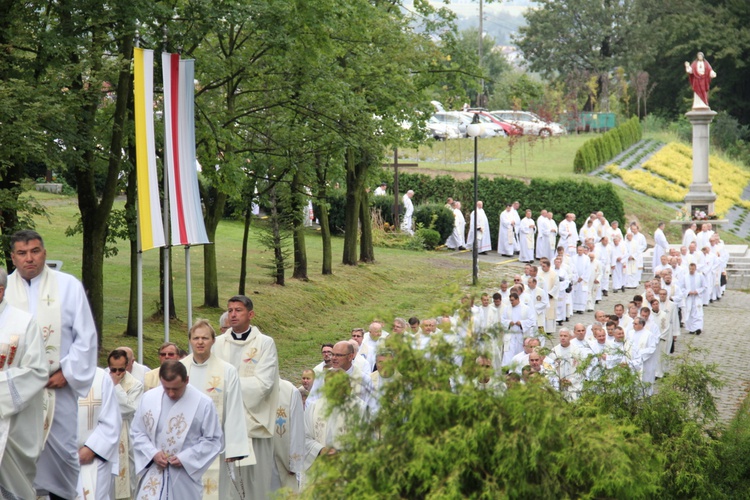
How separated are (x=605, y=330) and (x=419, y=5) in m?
13.9

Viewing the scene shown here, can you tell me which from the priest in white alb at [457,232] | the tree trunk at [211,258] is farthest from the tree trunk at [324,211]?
the priest in white alb at [457,232]

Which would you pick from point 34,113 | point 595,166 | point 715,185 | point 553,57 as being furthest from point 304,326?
point 553,57

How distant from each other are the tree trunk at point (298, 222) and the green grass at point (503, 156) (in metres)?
18.9

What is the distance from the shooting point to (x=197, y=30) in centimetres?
1556

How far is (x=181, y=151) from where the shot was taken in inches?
560

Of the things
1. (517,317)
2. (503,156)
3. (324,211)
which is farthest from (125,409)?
(503,156)

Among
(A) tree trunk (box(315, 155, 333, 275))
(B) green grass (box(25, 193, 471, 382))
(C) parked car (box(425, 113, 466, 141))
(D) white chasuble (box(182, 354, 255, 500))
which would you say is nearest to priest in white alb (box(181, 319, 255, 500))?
(D) white chasuble (box(182, 354, 255, 500))

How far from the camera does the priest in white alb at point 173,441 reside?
26.1ft

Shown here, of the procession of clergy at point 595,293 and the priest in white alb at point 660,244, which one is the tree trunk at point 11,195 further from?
the priest in white alb at point 660,244

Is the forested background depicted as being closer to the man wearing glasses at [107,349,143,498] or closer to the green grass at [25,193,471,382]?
the green grass at [25,193,471,382]

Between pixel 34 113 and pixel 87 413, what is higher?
pixel 34 113

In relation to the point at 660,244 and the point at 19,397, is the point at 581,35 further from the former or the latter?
the point at 19,397

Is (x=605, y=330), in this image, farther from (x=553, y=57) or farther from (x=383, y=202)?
(x=553, y=57)

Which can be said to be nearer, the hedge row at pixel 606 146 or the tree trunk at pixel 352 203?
the tree trunk at pixel 352 203
